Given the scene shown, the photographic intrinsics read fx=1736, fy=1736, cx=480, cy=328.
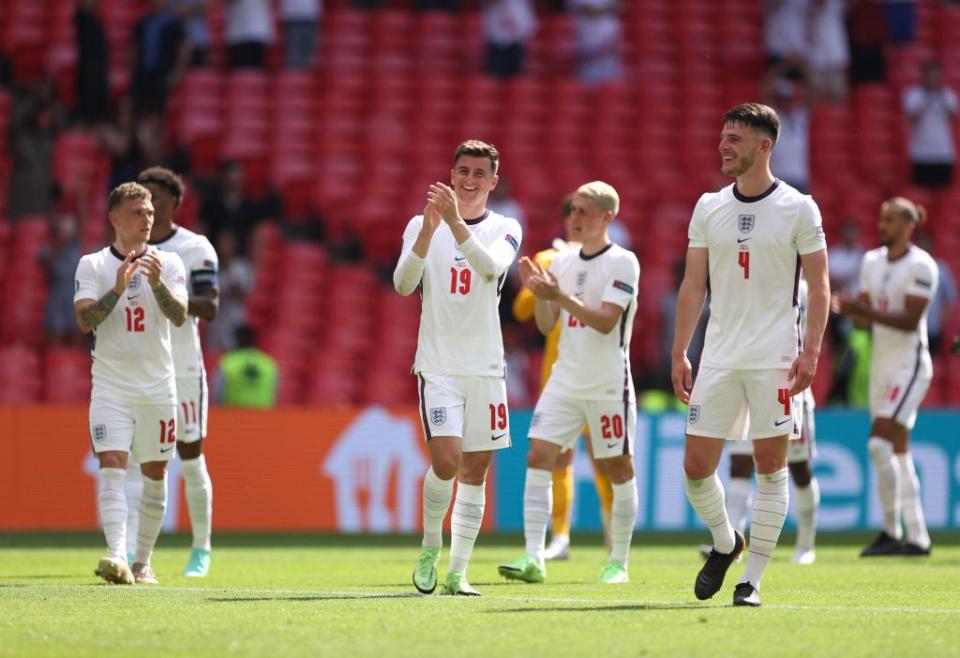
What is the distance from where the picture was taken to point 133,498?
11.5 m

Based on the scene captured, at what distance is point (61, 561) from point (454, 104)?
36.8 ft

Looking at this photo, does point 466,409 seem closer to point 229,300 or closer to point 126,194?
point 126,194

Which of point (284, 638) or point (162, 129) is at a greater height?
point (162, 129)

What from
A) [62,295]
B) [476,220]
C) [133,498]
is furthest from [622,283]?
[62,295]

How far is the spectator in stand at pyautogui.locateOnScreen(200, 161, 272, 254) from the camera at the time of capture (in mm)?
19812

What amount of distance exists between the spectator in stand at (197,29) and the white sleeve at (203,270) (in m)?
10.8

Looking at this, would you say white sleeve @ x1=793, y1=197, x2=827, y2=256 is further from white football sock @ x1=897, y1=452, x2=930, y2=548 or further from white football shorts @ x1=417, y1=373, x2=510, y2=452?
white football sock @ x1=897, y1=452, x2=930, y2=548

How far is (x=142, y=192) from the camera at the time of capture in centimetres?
1045

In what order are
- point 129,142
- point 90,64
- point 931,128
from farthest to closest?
1. point 931,128
2. point 90,64
3. point 129,142

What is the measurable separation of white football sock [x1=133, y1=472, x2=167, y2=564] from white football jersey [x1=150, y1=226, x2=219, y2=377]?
2.62 ft

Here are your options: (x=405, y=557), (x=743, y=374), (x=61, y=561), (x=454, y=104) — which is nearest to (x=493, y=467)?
(x=405, y=557)

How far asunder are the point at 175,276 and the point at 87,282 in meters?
0.54

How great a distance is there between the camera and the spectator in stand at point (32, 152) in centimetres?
2044

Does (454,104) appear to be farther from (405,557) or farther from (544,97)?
(405,557)
